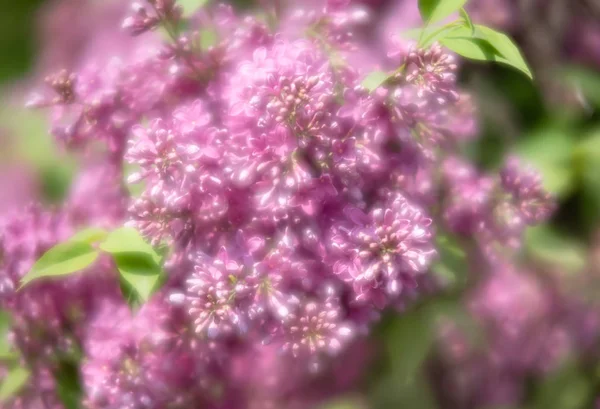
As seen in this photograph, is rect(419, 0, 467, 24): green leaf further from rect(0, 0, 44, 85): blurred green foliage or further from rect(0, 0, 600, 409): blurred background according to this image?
rect(0, 0, 44, 85): blurred green foliage

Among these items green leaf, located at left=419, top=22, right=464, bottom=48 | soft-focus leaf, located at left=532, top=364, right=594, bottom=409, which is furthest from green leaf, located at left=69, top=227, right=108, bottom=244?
soft-focus leaf, located at left=532, top=364, right=594, bottom=409

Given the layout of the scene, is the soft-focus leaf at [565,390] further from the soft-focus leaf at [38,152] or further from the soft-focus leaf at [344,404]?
the soft-focus leaf at [38,152]

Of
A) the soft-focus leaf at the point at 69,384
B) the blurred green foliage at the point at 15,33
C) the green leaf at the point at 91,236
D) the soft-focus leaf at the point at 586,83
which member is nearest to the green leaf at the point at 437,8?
the green leaf at the point at 91,236

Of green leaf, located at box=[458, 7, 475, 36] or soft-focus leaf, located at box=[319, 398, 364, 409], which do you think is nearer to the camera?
green leaf, located at box=[458, 7, 475, 36]

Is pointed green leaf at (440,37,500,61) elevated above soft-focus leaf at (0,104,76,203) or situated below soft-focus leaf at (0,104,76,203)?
below

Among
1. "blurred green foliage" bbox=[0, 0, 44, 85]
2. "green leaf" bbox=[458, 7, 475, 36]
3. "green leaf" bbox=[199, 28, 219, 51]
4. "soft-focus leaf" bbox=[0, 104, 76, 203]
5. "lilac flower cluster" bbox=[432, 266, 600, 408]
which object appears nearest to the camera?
"green leaf" bbox=[458, 7, 475, 36]

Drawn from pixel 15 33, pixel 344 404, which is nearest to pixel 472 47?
pixel 344 404
